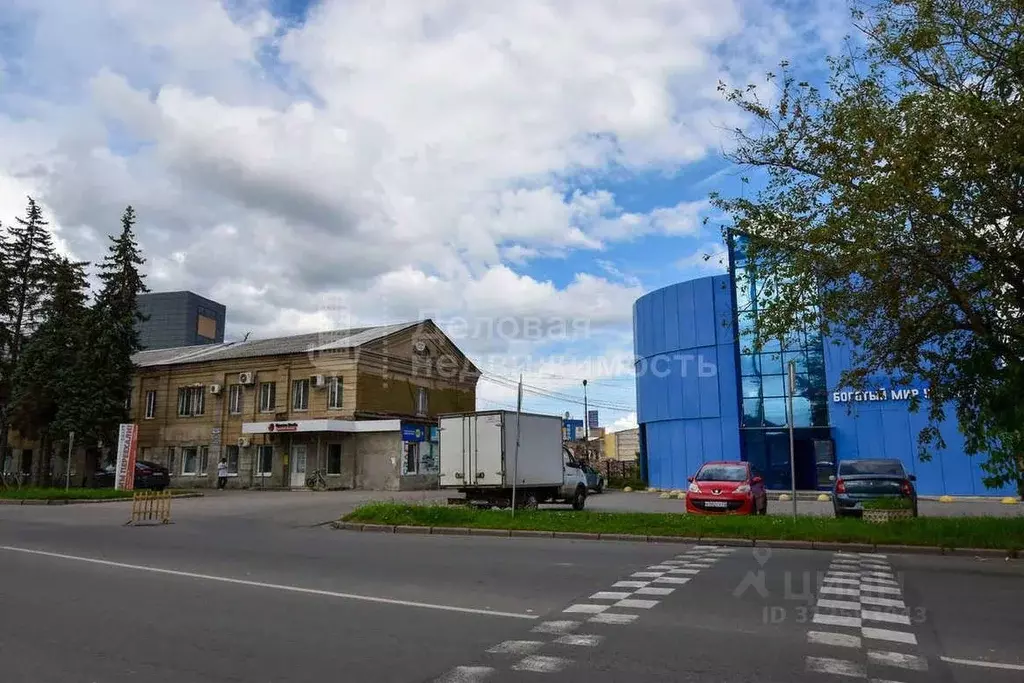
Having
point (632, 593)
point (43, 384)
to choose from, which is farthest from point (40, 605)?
point (43, 384)

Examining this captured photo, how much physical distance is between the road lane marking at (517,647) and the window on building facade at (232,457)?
38.4 meters

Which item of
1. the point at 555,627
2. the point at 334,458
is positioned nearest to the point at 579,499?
the point at 555,627

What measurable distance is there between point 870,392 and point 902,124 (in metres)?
22.1

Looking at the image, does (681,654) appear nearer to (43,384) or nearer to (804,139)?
(804,139)

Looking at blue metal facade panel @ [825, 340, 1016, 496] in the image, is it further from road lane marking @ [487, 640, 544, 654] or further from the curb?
road lane marking @ [487, 640, 544, 654]

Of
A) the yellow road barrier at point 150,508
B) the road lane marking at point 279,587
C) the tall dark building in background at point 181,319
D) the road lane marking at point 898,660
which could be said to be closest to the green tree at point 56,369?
the yellow road barrier at point 150,508

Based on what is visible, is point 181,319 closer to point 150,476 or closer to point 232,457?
point 232,457

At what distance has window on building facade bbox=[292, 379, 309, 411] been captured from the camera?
132 ft

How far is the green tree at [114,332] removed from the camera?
38.2 m

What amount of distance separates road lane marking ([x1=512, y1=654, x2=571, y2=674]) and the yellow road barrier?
53.7 ft

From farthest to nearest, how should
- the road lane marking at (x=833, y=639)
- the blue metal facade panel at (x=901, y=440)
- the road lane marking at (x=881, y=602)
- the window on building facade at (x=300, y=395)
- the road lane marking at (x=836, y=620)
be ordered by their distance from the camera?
the window on building facade at (x=300, y=395)
the blue metal facade panel at (x=901, y=440)
the road lane marking at (x=881, y=602)
the road lane marking at (x=836, y=620)
the road lane marking at (x=833, y=639)

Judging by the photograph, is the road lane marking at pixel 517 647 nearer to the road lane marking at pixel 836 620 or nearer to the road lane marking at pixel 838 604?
the road lane marking at pixel 836 620

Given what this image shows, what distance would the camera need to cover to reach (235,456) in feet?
137

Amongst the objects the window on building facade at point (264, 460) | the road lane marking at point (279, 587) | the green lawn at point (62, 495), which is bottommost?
the road lane marking at point (279, 587)
